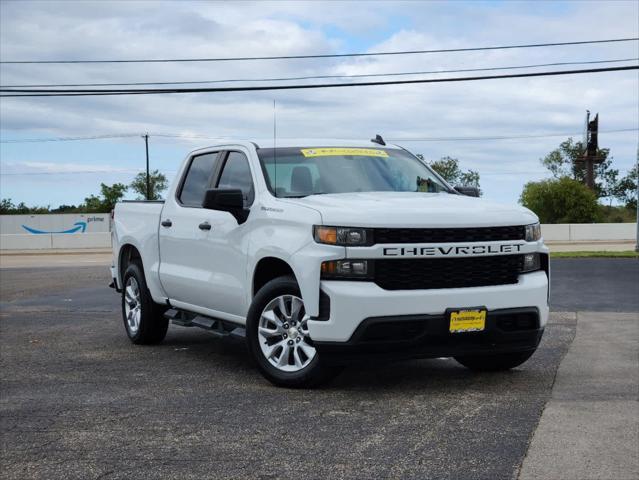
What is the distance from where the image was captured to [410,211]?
720cm

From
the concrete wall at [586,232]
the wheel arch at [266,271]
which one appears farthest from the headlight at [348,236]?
the concrete wall at [586,232]

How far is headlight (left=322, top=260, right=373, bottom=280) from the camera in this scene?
708cm

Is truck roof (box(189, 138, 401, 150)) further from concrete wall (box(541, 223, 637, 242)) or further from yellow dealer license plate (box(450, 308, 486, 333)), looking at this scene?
concrete wall (box(541, 223, 637, 242))

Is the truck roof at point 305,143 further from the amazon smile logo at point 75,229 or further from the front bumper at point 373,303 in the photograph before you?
the amazon smile logo at point 75,229

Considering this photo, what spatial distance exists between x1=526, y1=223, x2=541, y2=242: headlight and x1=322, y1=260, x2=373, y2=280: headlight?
57.6 inches

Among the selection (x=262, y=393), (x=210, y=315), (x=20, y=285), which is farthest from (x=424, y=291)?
(x=20, y=285)

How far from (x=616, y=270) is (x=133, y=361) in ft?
54.5

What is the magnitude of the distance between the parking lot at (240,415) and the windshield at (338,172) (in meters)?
1.62

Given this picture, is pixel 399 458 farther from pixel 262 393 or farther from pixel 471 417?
pixel 262 393

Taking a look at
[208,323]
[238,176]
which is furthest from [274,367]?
[238,176]

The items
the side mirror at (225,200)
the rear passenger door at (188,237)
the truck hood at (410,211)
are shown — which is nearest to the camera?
the truck hood at (410,211)

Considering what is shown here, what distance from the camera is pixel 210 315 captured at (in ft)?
29.2

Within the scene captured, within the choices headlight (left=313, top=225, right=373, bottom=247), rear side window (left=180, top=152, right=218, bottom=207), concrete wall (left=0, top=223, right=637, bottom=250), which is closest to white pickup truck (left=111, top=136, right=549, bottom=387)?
headlight (left=313, top=225, right=373, bottom=247)

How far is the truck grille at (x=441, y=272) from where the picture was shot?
713cm
